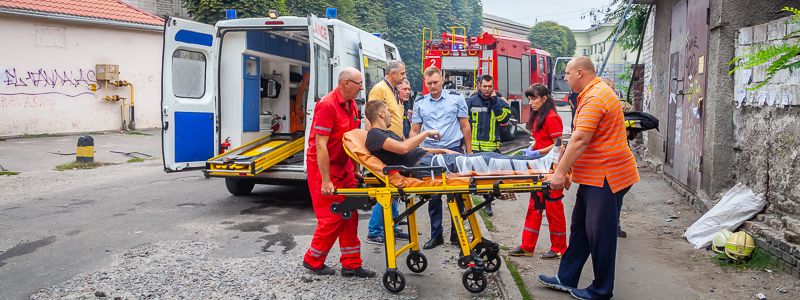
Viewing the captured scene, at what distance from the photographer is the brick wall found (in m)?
5.87

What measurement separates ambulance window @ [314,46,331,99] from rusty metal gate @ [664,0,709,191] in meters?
4.49

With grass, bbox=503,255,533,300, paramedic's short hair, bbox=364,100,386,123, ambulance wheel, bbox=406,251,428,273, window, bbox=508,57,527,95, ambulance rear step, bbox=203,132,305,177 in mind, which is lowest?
grass, bbox=503,255,533,300

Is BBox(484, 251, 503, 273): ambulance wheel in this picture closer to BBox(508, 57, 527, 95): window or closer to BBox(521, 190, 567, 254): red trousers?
BBox(521, 190, 567, 254): red trousers

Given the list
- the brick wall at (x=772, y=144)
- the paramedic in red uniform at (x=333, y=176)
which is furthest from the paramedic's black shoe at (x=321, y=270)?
the brick wall at (x=772, y=144)

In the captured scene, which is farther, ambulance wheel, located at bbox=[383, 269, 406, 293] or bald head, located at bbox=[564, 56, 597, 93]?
ambulance wheel, located at bbox=[383, 269, 406, 293]

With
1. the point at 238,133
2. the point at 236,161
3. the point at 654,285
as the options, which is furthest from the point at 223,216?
the point at 654,285

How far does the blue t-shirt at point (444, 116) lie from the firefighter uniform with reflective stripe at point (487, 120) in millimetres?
1021

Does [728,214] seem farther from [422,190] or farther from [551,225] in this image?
[422,190]

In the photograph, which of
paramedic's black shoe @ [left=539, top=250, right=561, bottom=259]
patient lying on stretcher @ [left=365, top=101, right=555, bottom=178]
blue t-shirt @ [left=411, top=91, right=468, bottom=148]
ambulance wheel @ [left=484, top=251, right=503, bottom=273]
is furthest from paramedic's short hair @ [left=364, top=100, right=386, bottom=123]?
paramedic's black shoe @ [left=539, top=250, right=561, bottom=259]

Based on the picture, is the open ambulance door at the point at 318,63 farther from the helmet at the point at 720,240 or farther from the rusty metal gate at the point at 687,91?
the rusty metal gate at the point at 687,91

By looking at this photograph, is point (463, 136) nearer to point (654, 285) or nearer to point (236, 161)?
point (654, 285)

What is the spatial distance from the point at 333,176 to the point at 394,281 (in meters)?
1.00

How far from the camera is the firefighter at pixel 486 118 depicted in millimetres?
8117

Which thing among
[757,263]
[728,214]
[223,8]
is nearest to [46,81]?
[223,8]
